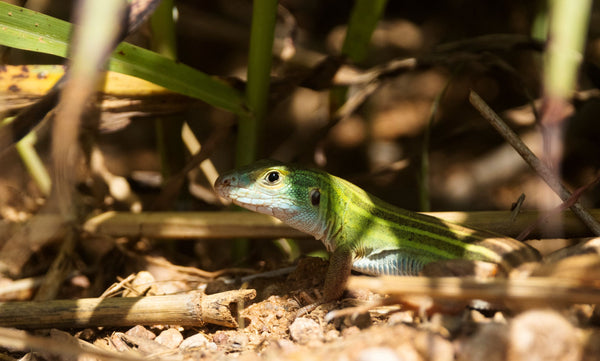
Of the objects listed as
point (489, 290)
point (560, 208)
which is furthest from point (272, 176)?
point (560, 208)

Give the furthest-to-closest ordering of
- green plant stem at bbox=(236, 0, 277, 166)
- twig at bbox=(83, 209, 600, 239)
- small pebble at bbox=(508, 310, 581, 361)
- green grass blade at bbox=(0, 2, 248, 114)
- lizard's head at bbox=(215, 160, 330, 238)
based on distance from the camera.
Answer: twig at bbox=(83, 209, 600, 239), green plant stem at bbox=(236, 0, 277, 166), lizard's head at bbox=(215, 160, 330, 238), green grass blade at bbox=(0, 2, 248, 114), small pebble at bbox=(508, 310, 581, 361)

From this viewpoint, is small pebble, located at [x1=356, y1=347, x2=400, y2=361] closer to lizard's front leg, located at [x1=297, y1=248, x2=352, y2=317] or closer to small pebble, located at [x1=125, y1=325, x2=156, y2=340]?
lizard's front leg, located at [x1=297, y1=248, x2=352, y2=317]

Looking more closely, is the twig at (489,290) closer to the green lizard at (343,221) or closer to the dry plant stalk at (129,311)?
the green lizard at (343,221)

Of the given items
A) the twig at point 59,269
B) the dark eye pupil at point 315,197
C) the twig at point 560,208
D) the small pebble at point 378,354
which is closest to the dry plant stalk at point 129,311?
the twig at point 59,269

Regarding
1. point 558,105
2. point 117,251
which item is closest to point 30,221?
point 117,251

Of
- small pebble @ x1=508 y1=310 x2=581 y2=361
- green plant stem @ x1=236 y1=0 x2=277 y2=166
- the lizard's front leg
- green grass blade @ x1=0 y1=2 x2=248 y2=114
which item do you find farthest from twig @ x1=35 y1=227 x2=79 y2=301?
small pebble @ x1=508 y1=310 x2=581 y2=361

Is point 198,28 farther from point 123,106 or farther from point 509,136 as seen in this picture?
point 509,136

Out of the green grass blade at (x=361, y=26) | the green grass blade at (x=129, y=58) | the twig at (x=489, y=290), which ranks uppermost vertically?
the green grass blade at (x=361, y=26)
